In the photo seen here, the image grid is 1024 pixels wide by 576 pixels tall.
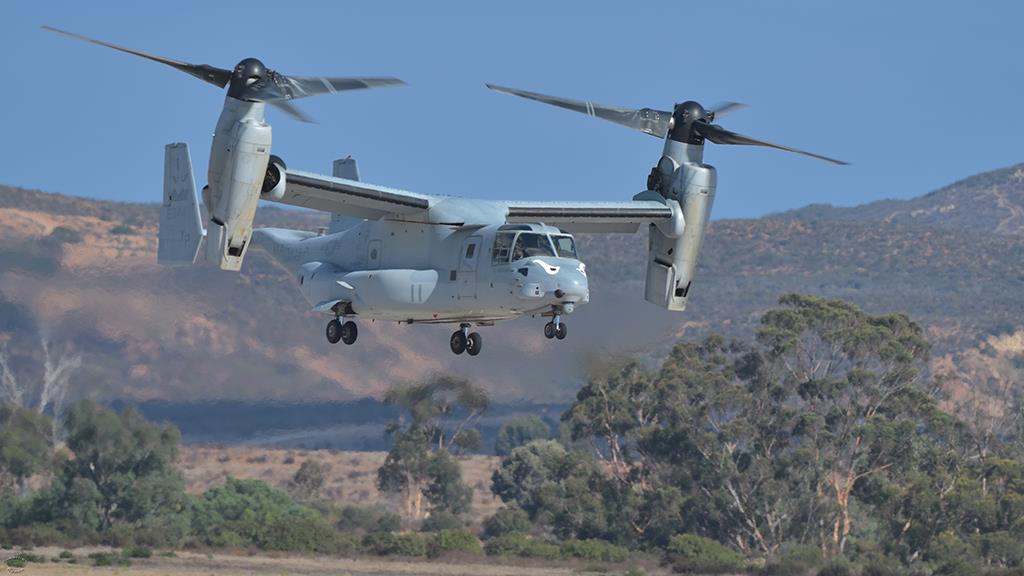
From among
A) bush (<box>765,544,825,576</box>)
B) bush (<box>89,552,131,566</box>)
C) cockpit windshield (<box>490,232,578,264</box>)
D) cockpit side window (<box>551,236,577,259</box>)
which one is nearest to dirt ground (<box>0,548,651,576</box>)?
bush (<box>89,552,131,566</box>)

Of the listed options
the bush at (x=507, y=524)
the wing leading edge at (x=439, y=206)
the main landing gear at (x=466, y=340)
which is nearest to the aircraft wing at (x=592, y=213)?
the wing leading edge at (x=439, y=206)

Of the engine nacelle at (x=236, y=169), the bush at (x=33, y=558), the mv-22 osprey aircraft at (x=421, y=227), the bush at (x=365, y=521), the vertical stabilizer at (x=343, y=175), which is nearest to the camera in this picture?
the engine nacelle at (x=236, y=169)

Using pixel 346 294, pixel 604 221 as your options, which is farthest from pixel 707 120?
pixel 346 294

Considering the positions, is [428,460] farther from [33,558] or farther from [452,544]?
[33,558]

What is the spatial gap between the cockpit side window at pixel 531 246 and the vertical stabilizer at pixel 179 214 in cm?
648

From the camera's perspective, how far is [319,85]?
34.1 metres

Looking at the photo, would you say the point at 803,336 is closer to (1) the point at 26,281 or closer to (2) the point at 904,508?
(2) the point at 904,508

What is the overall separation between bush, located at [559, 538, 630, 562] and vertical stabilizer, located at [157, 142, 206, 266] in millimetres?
30505

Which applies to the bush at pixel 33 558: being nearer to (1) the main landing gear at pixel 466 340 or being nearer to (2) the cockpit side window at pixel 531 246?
(1) the main landing gear at pixel 466 340

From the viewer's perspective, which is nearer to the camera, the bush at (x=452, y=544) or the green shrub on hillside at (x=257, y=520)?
the bush at (x=452, y=544)

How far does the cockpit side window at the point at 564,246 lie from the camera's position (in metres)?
35.1

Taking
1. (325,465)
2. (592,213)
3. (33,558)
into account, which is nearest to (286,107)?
(592,213)

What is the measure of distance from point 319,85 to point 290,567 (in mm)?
28153

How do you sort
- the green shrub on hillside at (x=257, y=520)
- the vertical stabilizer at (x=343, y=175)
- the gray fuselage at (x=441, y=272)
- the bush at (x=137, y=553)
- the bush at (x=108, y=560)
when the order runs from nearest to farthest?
the gray fuselage at (x=441, y=272) < the vertical stabilizer at (x=343, y=175) < the bush at (x=108, y=560) < the bush at (x=137, y=553) < the green shrub on hillside at (x=257, y=520)
